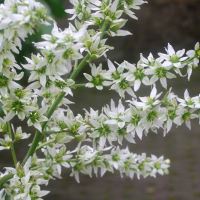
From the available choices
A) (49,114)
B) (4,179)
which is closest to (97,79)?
(49,114)

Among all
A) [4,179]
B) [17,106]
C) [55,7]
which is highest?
[55,7]

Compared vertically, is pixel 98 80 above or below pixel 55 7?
below

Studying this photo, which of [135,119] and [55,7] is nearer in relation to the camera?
[135,119]

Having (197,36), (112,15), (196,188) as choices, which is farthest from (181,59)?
(197,36)

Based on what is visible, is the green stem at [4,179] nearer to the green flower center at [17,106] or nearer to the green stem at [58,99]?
the green stem at [58,99]

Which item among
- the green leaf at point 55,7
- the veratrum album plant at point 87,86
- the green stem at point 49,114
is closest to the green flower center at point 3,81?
the veratrum album plant at point 87,86

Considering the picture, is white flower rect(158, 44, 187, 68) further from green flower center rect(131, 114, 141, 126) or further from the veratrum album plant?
green flower center rect(131, 114, 141, 126)

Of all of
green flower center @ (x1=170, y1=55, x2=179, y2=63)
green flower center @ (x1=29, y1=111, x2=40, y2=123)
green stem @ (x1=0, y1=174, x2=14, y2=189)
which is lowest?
green stem @ (x1=0, y1=174, x2=14, y2=189)

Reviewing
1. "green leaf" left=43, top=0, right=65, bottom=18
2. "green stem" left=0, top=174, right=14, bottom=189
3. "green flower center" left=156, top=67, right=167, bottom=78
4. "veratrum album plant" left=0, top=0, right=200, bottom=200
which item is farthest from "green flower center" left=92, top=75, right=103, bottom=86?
"green leaf" left=43, top=0, right=65, bottom=18

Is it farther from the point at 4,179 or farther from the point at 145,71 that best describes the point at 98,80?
the point at 4,179

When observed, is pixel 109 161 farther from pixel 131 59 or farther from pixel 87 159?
pixel 131 59

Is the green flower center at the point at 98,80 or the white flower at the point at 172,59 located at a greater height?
the white flower at the point at 172,59

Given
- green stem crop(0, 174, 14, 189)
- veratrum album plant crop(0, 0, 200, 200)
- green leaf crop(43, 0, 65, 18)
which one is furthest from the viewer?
green leaf crop(43, 0, 65, 18)
